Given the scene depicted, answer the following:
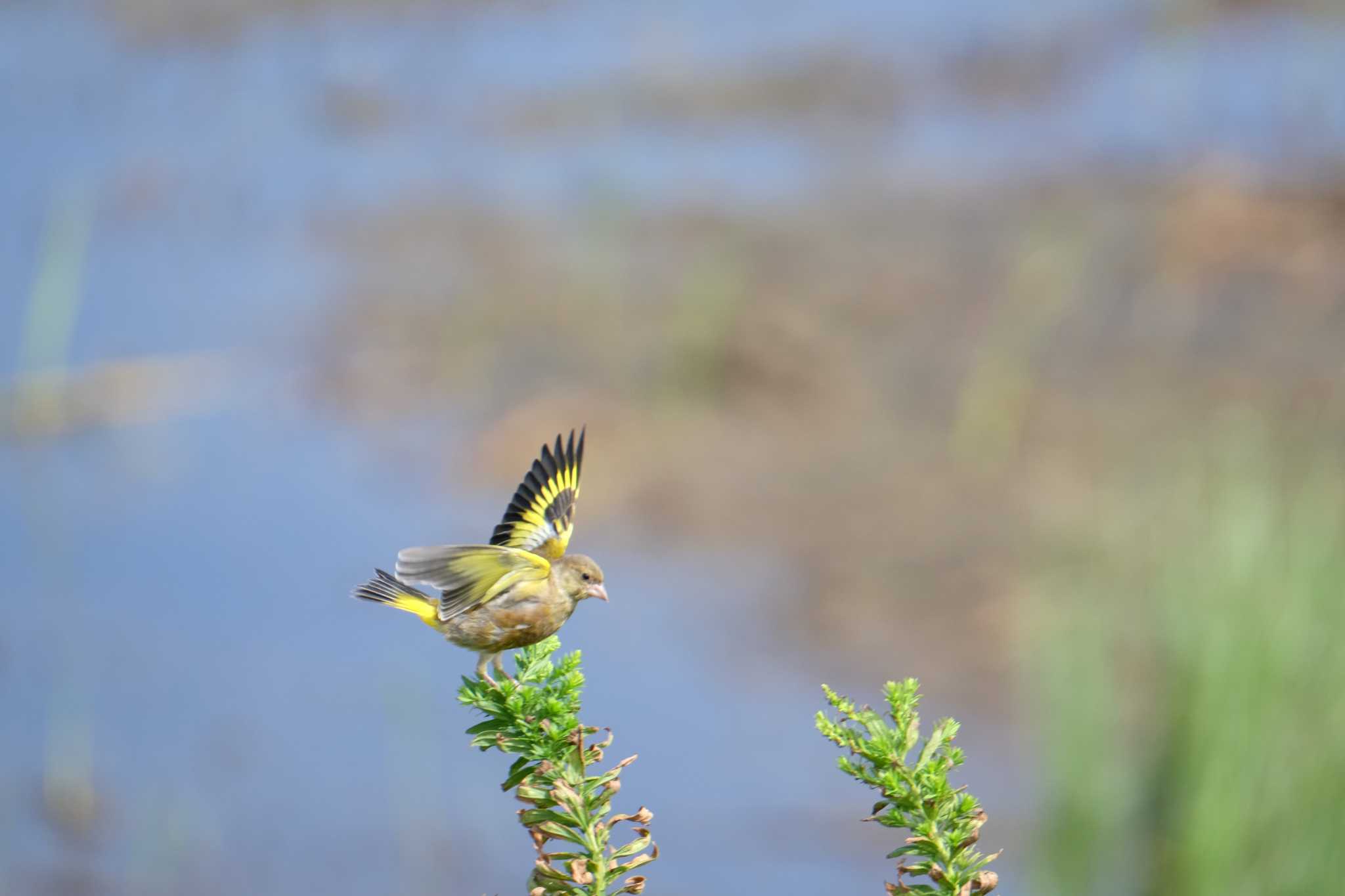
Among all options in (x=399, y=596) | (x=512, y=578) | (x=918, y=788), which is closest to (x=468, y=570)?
(x=512, y=578)

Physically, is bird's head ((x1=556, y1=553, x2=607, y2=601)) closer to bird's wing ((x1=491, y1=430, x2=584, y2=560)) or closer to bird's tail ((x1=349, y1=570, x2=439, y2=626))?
bird's wing ((x1=491, y1=430, x2=584, y2=560))

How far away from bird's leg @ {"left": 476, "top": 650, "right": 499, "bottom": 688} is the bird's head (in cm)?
22

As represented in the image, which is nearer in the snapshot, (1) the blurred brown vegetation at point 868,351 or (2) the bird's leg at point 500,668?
(2) the bird's leg at point 500,668

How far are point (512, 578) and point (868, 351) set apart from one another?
8932 millimetres

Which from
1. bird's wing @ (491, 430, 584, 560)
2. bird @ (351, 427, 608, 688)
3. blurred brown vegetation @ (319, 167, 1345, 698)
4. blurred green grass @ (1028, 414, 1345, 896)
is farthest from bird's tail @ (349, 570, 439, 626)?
blurred brown vegetation @ (319, 167, 1345, 698)

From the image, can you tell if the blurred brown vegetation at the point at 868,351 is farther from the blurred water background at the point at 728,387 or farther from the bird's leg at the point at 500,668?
the bird's leg at the point at 500,668

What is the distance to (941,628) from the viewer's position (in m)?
9.05

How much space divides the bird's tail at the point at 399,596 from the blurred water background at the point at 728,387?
201 centimetres

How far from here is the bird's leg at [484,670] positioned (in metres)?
1.92

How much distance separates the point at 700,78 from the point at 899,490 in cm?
661

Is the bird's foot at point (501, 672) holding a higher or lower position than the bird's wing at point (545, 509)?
lower

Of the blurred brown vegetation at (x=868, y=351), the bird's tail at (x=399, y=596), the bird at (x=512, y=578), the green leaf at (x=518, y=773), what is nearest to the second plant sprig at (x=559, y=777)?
the green leaf at (x=518, y=773)

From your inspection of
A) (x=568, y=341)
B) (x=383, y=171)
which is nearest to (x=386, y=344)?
(x=568, y=341)

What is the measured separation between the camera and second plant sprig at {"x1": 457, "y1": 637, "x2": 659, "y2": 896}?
5.30 feet
